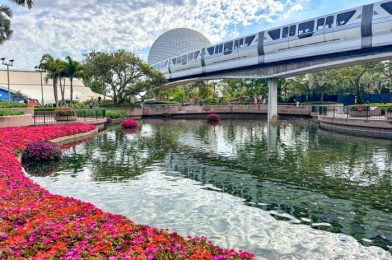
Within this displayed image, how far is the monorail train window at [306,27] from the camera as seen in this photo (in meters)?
41.4

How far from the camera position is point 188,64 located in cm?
7206

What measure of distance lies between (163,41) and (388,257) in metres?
144

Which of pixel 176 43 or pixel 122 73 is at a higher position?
pixel 176 43

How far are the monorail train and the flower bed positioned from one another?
3580 centimetres

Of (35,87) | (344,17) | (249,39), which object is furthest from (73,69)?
(344,17)

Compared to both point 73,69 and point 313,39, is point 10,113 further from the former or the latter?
point 313,39

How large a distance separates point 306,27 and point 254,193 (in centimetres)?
3598

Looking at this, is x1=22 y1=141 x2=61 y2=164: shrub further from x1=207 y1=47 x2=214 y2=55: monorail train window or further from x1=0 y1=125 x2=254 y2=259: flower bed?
x1=207 y1=47 x2=214 y2=55: monorail train window

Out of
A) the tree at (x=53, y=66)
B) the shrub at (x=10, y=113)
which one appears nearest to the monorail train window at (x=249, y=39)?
the tree at (x=53, y=66)

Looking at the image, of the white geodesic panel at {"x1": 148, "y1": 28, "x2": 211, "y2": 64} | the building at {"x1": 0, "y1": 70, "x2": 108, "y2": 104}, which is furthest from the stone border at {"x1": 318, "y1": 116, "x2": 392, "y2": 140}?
the white geodesic panel at {"x1": 148, "y1": 28, "x2": 211, "y2": 64}

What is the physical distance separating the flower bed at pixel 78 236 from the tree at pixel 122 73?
4888cm

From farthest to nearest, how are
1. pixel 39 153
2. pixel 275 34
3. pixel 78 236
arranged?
pixel 275 34 → pixel 39 153 → pixel 78 236

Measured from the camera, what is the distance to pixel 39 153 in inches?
651

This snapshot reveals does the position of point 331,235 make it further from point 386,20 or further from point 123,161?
point 386,20
